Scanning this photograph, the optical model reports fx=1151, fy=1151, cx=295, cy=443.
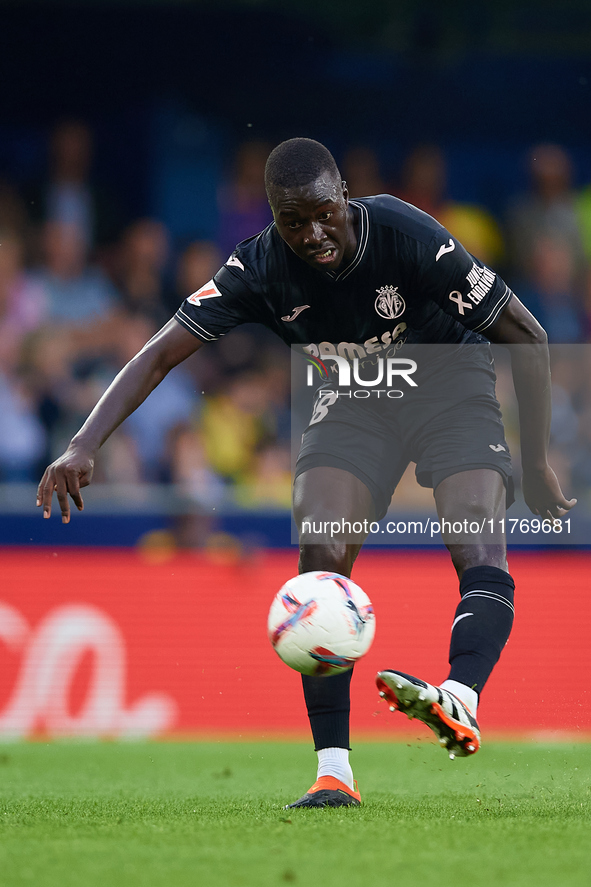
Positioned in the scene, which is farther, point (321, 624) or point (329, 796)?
point (329, 796)

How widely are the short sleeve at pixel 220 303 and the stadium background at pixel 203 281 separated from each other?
2.47 metres

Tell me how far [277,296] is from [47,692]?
414 centimetres

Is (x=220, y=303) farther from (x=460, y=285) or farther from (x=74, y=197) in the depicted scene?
(x=74, y=197)

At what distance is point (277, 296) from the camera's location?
4.26m

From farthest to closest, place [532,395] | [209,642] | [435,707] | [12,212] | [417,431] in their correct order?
[12,212]
[209,642]
[417,431]
[532,395]
[435,707]

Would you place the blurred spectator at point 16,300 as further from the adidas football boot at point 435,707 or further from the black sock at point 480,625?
the adidas football boot at point 435,707

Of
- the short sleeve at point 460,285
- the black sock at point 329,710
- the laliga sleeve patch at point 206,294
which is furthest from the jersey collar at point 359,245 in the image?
the black sock at point 329,710

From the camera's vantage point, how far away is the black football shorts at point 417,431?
4230 mm

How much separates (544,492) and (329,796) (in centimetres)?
137

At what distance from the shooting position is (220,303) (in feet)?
14.1

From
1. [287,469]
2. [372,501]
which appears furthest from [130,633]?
[372,501]

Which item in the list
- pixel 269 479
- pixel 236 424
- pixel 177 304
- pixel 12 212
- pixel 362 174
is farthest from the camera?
pixel 362 174

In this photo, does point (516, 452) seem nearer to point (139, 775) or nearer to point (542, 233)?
point (542, 233)

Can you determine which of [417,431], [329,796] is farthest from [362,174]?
[329,796]
